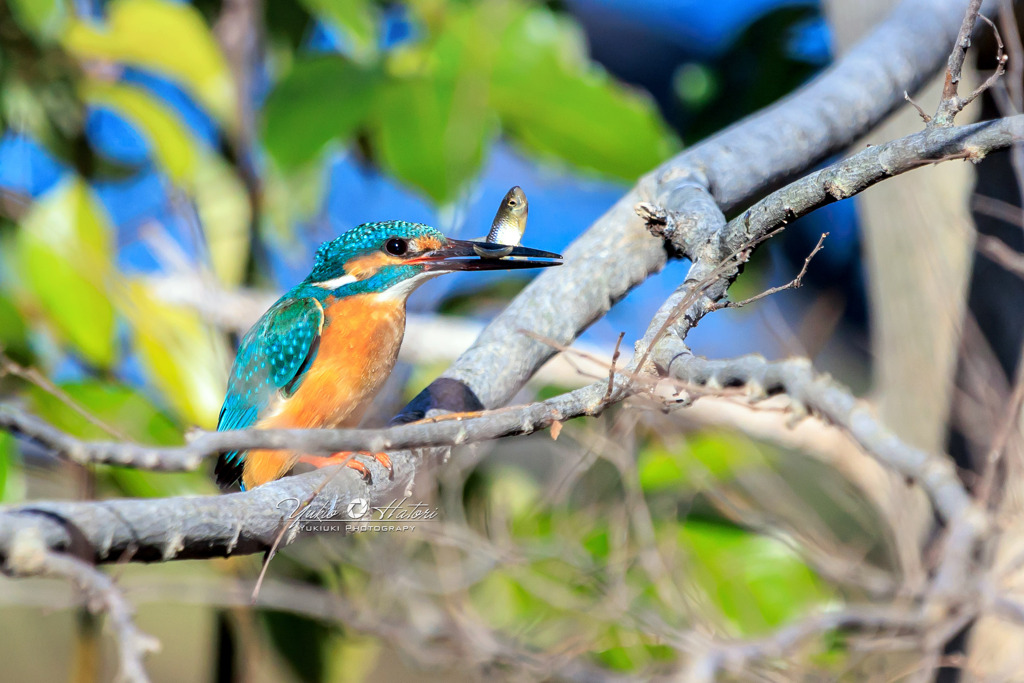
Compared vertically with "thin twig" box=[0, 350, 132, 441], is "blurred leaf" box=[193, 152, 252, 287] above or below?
above

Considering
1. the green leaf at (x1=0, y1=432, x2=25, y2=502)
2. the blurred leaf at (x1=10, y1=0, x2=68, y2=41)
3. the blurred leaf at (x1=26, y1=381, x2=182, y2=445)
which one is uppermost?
the blurred leaf at (x1=10, y1=0, x2=68, y2=41)

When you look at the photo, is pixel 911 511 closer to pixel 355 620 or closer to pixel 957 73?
pixel 355 620

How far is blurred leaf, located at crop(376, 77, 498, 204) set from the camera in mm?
1921

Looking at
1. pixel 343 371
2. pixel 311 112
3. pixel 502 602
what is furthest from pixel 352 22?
pixel 502 602

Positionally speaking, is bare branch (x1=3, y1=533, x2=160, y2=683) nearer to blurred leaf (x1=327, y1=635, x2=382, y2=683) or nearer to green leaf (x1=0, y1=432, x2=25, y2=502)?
green leaf (x1=0, y1=432, x2=25, y2=502)

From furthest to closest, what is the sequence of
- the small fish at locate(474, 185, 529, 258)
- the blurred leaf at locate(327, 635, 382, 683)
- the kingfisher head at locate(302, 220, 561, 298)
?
1. the blurred leaf at locate(327, 635, 382, 683)
2. the kingfisher head at locate(302, 220, 561, 298)
3. the small fish at locate(474, 185, 529, 258)

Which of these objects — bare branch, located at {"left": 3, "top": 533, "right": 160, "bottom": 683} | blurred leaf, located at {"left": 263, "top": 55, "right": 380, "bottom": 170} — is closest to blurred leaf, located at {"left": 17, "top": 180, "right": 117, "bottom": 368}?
blurred leaf, located at {"left": 263, "top": 55, "right": 380, "bottom": 170}

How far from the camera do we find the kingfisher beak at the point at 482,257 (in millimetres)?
999

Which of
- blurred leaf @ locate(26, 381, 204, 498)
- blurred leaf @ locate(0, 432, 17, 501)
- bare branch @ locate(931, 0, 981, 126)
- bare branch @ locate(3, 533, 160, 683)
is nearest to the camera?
bare branch @ locate(3, 533, 160, 683)

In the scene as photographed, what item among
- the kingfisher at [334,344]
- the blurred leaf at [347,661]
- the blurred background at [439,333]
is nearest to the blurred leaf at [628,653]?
the blurred background at [439,333]

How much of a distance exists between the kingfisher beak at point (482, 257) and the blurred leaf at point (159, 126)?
143cm

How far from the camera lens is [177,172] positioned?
2.40m

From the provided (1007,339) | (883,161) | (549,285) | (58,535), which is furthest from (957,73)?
(1007,339)

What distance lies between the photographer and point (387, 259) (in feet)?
4.43
